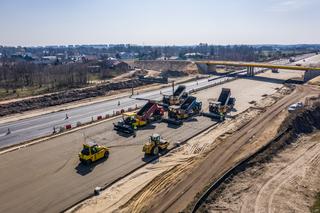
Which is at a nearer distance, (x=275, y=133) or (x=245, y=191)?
(x=245, y=191)

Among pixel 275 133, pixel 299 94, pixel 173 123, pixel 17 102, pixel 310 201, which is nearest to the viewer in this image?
pixel 310 201

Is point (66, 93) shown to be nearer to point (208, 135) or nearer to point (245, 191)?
point (208, 135)

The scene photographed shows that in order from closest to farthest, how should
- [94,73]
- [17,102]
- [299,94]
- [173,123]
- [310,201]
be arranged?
[310,201] → [173,123] → [17,102] → [299,94] → [94,73]

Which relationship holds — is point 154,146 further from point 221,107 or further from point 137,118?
point 221,107

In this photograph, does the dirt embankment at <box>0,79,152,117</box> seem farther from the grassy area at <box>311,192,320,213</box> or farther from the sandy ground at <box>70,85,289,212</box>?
the grassy area at <box>311,192,320,213</box>

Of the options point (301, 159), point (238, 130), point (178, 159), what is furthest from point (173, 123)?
point (301, 159)

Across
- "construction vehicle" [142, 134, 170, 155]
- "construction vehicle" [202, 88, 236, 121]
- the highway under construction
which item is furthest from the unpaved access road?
"construction vehicle" [202, 88, 236, 121]

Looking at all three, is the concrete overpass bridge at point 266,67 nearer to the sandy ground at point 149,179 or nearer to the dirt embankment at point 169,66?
the dirt embankment at point 169,66
